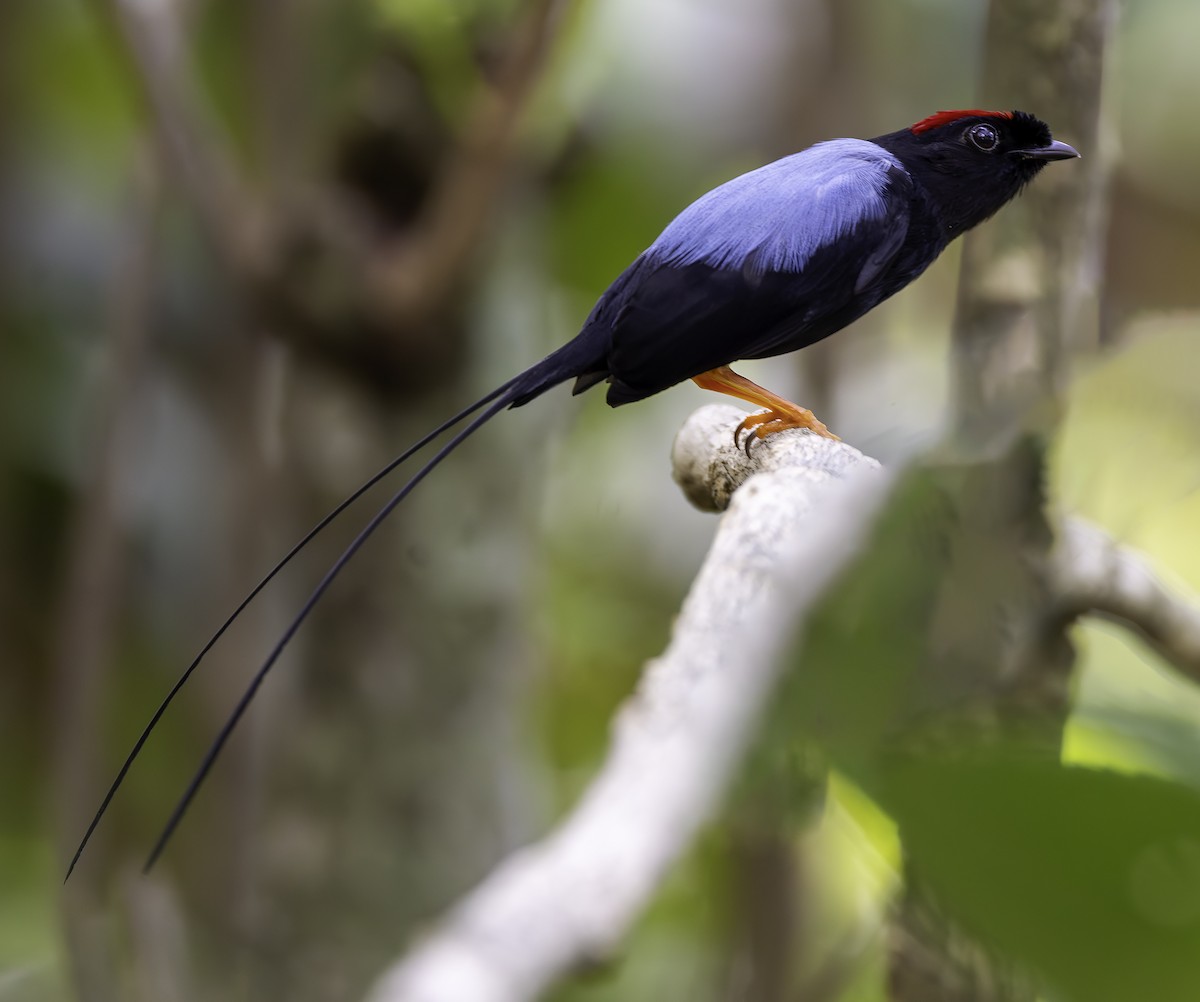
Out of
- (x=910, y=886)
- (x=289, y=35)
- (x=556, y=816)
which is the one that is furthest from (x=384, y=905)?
(x=910, y=886)

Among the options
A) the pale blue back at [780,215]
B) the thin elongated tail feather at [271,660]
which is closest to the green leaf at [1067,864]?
the thin elongated tail feather at [271,660]

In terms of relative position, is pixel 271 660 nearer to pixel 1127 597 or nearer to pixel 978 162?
pixel 1127 597

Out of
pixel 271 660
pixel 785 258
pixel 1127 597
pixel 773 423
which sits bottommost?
pixel 1127 597

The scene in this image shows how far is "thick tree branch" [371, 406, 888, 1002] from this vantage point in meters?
0.60

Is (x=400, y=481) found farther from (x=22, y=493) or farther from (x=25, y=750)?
(x=25, y=750)

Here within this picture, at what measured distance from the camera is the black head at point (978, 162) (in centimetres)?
202

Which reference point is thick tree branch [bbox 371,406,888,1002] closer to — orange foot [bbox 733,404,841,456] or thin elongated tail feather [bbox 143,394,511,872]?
thin elongated tail feather [bbox 143,394,511,872]

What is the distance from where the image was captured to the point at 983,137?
2049 mm

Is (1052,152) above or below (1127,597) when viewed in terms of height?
above

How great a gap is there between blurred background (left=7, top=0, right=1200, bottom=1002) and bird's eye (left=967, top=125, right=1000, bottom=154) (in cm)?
34

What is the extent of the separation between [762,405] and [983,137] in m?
0.52

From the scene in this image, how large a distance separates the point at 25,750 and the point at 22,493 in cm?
102

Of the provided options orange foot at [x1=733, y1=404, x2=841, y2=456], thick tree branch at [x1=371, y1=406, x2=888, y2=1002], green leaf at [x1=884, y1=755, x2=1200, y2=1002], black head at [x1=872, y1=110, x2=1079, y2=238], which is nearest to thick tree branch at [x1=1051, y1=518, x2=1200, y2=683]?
orange foot at [x1=733, y1=404, x2=841, y2=456]

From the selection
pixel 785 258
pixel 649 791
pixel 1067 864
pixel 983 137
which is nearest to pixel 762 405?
pixel 785 258
